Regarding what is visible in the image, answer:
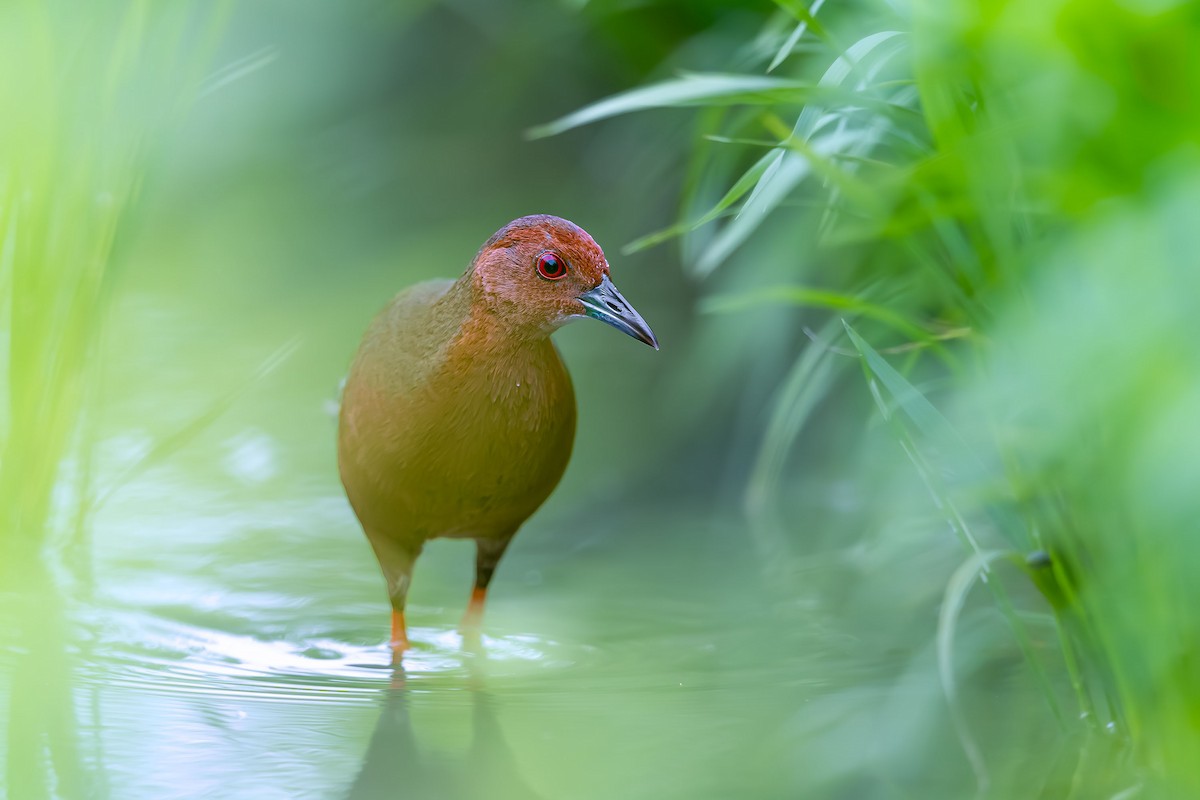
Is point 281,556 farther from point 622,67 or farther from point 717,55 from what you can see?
point 622,67

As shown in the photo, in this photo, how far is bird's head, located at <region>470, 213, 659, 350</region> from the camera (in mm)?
2266

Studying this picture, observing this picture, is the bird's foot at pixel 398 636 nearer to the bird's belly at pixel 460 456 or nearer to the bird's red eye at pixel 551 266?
the bird's belly at pixel 460 456

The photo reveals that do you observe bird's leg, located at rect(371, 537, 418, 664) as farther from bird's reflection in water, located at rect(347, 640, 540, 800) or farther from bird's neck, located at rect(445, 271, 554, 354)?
bird's neck, located at rect(445, 271, 554, 354)

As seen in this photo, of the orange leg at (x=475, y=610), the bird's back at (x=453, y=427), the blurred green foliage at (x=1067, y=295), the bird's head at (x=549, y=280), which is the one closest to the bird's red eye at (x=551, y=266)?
the bird's head at (x=549, y=280)

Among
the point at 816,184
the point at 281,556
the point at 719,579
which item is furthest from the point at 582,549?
the point at 816,184

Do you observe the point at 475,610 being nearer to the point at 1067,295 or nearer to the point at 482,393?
the point at 482,393

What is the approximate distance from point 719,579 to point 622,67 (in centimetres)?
179

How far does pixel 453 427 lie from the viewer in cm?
231

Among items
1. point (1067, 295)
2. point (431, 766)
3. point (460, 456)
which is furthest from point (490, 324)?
point (1067, 295)

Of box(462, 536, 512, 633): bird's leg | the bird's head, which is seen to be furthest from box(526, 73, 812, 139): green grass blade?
box(462, 536, 512, 633): bird's leg

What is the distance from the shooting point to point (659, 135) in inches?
159

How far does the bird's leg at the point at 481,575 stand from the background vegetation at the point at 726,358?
0.35 feet

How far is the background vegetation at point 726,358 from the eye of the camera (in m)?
1.63

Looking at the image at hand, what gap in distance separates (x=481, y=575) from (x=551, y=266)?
635 mm
